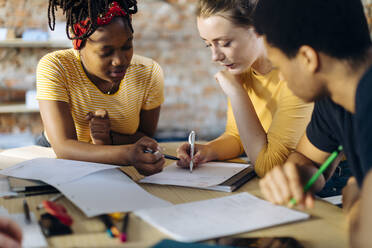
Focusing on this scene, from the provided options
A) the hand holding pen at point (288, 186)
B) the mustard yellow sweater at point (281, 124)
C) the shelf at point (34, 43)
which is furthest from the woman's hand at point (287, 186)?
the shelf at point (34, 43)

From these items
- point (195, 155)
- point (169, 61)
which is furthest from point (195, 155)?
point (169, 61)

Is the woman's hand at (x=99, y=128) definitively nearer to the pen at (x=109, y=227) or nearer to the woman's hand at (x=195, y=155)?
the woman's hand at (x=195, y=155)

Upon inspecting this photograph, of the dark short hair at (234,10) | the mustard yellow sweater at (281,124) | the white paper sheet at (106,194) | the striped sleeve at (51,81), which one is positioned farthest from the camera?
the striped sleeve at (51,81)

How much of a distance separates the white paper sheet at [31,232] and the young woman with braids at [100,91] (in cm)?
42

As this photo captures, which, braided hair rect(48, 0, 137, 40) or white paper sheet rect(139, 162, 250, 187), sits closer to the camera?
white paper sheet rect(139, 162, 250, 187)

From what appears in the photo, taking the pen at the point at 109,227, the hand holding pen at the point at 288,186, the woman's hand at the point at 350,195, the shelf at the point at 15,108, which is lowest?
the shelf at the point at 15,108

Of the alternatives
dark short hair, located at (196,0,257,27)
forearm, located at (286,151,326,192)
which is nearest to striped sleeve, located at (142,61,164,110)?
dark short hair, located at (196,0,257,27)

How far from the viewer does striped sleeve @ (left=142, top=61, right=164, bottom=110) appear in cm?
187

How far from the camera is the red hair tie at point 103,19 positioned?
1412mm

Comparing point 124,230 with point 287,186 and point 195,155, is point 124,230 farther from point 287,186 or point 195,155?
point 195,155

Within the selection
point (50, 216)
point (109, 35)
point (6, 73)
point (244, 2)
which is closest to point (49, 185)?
point (50, 216)

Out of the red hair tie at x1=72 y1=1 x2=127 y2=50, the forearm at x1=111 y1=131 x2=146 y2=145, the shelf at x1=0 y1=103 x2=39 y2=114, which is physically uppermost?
the red hair tie at x1=72 y1=1 x2=127 y2=50

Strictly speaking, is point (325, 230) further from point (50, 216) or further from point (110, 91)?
point (110, 91)

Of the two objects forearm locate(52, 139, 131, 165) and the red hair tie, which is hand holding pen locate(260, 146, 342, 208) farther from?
the red hair tie
